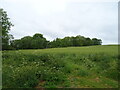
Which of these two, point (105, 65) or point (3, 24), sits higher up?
point (3, 24)

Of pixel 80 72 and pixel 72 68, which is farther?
pixel 72 68

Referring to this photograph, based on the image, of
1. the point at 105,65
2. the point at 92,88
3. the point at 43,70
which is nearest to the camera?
the point at 92,88

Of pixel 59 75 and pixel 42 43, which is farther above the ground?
pixel 42 43

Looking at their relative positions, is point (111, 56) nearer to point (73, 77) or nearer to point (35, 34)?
point (73, 77)

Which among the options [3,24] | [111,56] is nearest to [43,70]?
[111,56]

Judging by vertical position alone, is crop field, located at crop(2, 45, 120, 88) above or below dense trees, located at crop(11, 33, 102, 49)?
below

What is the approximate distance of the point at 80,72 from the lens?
20.8 feet

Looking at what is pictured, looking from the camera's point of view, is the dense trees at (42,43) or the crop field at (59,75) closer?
the crop field at (59,75)

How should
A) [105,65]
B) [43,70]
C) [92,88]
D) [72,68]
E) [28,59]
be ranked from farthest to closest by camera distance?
[28,59] → [105,65] → [72,68] → [43,70] → [92,88]

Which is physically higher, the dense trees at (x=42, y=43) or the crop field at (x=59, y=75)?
the dense trees at (x=42, y=43)

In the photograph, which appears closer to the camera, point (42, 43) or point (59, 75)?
point (59, 75)

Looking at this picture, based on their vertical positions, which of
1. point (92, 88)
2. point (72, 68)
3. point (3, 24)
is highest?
point (3, 24)

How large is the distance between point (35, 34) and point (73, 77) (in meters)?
39.1

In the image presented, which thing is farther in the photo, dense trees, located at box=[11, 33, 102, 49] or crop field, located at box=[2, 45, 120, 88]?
dense trees, located at box=[11, 33, 102, 49]
